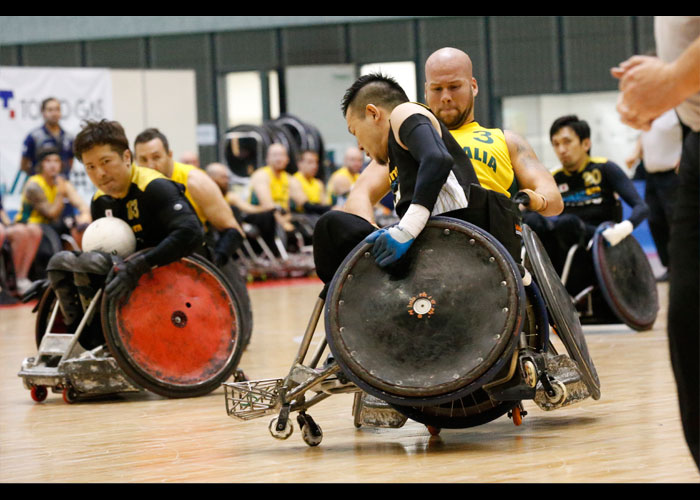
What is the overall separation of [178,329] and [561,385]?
2272 mm

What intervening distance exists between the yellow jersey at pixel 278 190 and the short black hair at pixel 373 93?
35.7 ft

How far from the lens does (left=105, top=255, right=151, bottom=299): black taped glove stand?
5.44 metres

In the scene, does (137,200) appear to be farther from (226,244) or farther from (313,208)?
(313,208)

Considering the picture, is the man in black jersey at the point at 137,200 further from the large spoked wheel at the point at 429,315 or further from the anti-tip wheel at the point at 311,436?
the large spoked wheel at the point at 429,315

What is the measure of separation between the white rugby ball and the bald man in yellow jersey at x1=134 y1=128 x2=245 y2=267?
1337 millimetres

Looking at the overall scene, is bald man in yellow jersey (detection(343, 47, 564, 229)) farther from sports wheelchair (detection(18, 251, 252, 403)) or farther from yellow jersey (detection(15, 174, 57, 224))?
yellow jersey (detection(15, 174, 57, 224))

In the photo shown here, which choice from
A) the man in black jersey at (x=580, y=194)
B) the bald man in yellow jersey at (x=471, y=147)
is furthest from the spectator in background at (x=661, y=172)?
the bald man in yellow jersey at (x=471, y=147)

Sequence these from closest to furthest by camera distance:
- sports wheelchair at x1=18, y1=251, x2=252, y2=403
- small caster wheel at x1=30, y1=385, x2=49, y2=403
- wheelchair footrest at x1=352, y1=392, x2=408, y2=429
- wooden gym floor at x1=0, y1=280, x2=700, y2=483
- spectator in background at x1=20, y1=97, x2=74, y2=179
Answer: wooden gym floor at x1=0, y1=280, x2=700, y2=483
wheelchair footrest at x1=352, y1=392, x2=408, y2=429
sports wheelchair at x1=18, y1=251, x2=252, y2=403
small caster wheel at x1=30, y1=385, x2=49, y2=403
spectator in background at x1=20, y1=97, x2=74, y2=179

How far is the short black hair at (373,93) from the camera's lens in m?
4.04

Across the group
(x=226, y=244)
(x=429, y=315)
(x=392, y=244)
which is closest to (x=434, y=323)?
(x=429, y=315)

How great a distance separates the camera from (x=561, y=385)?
13.3ft

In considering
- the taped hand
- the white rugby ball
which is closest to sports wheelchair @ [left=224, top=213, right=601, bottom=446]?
the white rugby ball
